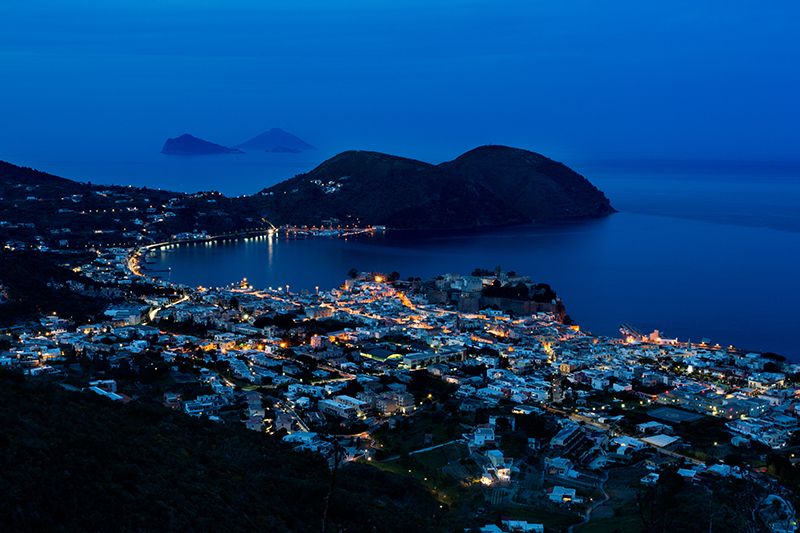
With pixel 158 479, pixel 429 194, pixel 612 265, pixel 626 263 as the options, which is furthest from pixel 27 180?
pixel 158 479

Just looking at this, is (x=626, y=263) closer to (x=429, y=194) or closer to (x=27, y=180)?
(x=429, y=194)

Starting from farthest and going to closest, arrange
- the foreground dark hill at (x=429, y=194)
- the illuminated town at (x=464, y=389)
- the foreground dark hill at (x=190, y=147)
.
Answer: the foreground dark hill at (x=190, y=147)
the foreground dark hill at (x=429, y=194)
the illuminated town at (x=464, y=389)

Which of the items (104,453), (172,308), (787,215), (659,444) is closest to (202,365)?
(172,308)

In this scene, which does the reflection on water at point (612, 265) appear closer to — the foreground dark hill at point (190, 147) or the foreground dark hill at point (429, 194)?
the foreground dark hill at point (429, 194)

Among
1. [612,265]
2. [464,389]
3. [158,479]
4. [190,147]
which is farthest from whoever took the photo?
[190,147]

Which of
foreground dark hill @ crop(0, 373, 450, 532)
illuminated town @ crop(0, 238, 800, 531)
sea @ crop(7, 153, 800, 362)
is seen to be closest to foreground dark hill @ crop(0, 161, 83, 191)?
sea @ crop(7, 153, 800, 362)

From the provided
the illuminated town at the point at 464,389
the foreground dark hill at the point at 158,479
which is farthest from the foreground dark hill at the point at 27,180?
the foreground dark hill at the point at 158,479
